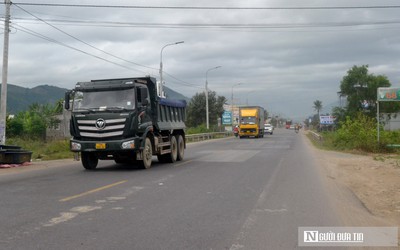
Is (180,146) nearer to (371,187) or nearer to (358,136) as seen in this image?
(371,187)

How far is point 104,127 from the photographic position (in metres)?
14.8

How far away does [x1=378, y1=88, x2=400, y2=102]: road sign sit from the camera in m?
25.1

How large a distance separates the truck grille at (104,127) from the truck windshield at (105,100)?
0.45m

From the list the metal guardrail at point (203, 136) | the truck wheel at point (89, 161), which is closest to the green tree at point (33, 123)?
the metal guardrail at point (203, 136)

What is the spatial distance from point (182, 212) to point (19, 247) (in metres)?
3.12

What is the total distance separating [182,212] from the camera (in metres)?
8.20

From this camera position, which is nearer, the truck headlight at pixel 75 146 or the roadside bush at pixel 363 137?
the truck headlight at pixel 75 146

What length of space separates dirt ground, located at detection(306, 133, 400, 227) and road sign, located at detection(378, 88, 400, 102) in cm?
770

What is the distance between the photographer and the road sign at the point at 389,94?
82.2 feet

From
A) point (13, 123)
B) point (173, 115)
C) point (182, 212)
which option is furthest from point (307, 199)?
point (13, 123)

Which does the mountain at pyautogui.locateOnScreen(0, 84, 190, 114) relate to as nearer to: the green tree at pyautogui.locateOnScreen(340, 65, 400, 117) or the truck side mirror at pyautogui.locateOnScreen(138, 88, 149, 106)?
the green tree at pyautogui.locateOnScreen(340, 65, 400, 117)

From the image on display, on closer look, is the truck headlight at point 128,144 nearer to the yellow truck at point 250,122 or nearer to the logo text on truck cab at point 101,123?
the logo text on truck cab at point 101,123

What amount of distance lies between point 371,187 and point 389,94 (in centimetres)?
1489

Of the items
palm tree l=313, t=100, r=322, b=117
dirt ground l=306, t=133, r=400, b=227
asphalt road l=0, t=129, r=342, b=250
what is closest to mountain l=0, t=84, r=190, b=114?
palm tree l=313, t=100, r=322, b=117
